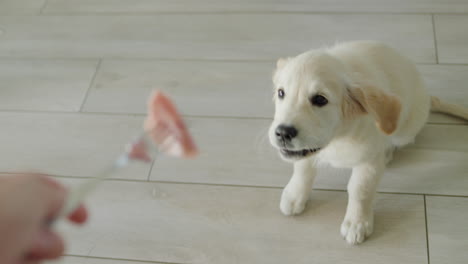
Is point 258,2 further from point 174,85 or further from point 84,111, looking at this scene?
point 84,111

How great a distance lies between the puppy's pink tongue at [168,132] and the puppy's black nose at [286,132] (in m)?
0.36

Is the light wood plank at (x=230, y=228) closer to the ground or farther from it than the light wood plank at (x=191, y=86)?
closer to the ground

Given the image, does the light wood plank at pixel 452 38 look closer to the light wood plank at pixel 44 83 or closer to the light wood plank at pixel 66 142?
the light wood plank at pixel 66 142

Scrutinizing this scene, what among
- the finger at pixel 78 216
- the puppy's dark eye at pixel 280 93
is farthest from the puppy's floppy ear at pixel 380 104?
the finger at pixel 78 216

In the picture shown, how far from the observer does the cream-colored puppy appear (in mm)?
1025

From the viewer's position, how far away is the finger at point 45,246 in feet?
1.62

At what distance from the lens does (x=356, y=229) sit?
126cm

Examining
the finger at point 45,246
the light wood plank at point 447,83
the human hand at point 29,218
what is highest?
the human hand at point 29,218

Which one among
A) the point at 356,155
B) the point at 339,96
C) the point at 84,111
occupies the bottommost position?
the point at 84,111

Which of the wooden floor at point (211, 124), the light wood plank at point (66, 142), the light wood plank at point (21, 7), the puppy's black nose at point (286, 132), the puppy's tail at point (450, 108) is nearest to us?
the puppy's black nose at point (286, 132)

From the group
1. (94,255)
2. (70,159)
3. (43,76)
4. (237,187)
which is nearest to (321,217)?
(237,187)

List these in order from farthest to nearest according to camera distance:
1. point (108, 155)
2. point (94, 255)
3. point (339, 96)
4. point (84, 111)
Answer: point (84, 111)
point (108, 155)
point (94, 255)
point (339, 96)

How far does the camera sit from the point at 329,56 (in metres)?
1.07

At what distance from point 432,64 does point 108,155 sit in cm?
113
